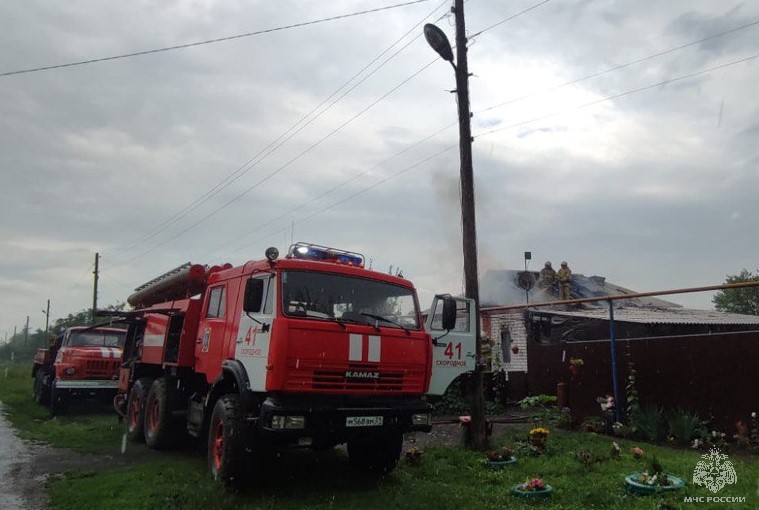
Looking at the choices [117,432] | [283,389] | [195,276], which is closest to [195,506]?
[283,389]

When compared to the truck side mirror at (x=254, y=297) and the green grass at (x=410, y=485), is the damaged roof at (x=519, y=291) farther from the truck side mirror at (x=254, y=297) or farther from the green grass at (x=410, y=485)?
the truck side mirror at (x=254, y=297)

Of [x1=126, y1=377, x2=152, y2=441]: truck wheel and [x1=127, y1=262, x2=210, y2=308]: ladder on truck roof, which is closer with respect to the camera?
[x1=127, y1=262, x2=210, y2=308]: ladder on truck roof

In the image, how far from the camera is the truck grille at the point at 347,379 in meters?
5.97

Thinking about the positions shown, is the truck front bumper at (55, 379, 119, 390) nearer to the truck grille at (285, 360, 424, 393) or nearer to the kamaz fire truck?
the kamaz fire truck

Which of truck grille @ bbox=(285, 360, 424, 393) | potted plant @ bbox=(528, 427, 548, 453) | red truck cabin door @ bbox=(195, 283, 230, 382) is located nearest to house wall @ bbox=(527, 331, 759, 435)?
potted plant @ bbox=(528, 427, 548, 453)

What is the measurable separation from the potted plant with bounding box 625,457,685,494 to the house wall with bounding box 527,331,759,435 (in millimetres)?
2783

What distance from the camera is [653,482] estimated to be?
5883mm

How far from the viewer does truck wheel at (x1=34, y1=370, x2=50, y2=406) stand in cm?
1686

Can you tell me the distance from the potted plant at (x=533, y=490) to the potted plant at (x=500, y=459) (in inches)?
49.3

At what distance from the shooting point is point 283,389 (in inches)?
233

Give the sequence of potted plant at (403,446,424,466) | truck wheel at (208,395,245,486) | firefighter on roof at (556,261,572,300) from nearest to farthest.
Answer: truck wheel at (208,395,245,486) → potted plant at (403,446,424,466) → firefighter on roof at (556,261,572,300)

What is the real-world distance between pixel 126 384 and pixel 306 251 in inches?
258

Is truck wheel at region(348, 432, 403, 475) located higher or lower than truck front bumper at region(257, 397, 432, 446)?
lower

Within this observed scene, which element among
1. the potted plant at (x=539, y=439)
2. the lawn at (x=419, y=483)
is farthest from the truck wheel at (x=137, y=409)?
the potted plant at (x=539, y=439)
